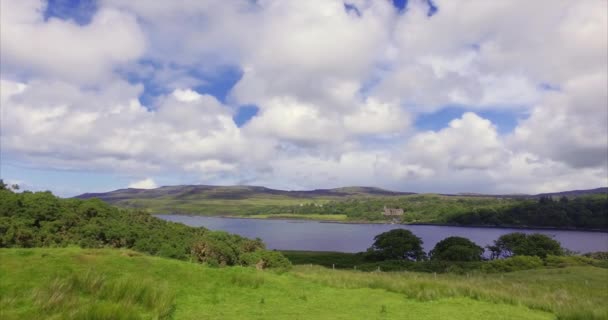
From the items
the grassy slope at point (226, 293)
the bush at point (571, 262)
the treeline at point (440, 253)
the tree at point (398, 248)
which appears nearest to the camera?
the grassy slope at point (226, 293)

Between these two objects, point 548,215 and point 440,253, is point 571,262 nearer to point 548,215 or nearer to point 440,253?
point 440,253

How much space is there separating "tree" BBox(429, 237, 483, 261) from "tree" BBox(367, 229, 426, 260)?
3189 millimetres

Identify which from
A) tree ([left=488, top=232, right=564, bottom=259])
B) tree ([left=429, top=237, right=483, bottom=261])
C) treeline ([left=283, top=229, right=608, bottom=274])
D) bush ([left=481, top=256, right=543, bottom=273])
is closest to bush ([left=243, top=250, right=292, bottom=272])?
treeline ([left=283, top=229, right=608, bottom=274])

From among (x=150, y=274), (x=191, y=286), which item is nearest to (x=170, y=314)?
(x=191, y=286)

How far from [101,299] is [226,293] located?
520cm

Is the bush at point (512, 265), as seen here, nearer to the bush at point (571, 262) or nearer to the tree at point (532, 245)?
the bush at point (571, 262)

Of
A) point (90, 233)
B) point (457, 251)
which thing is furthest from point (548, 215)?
point (90, 233)

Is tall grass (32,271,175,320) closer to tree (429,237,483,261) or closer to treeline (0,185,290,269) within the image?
treeline (0,185,290,269)

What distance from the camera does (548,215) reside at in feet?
586

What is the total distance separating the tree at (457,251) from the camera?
62.2 metres

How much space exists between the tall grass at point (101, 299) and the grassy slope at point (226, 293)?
1.4 inches

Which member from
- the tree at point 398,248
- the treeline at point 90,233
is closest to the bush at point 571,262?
the tree at point 398,248

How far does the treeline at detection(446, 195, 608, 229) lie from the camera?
172000 millimetres

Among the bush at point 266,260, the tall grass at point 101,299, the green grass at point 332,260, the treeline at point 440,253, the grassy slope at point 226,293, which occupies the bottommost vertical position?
the green grass at point 332,260
